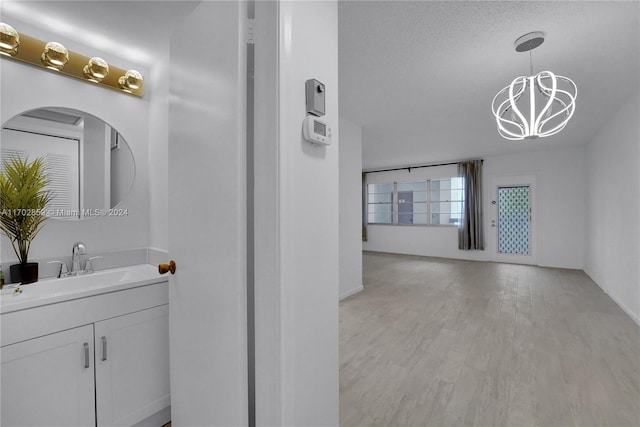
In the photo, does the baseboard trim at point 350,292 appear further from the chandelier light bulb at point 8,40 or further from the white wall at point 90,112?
the chandelier light bulb at point 8,40

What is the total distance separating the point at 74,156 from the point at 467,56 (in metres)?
3.02

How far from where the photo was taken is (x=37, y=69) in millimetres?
1685

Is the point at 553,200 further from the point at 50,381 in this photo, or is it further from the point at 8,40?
the point at 8,40

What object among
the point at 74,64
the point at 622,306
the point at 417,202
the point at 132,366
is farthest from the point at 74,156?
the point at 417,202

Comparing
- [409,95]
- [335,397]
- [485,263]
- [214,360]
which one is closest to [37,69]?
[214,360]

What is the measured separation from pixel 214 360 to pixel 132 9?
6.34 ft

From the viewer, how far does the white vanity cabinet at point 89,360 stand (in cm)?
119

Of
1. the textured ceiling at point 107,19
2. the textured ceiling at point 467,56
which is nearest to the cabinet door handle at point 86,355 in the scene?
the textured ceiling at point 107,19

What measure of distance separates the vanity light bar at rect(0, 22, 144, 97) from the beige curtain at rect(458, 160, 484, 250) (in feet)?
22.0

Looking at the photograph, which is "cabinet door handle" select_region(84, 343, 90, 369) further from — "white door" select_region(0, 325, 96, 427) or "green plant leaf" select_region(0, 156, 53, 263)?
"green plant leaf" select_region(0, 156, 53, 263)

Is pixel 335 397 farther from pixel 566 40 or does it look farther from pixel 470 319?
pixel 566 40

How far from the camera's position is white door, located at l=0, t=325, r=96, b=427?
3.85ft

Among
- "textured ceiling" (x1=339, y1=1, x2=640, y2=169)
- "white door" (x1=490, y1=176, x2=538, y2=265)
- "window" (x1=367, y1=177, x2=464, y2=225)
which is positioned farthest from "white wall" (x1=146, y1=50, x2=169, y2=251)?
"white door" (x1=490, y1=176, x2=538, y2=265)

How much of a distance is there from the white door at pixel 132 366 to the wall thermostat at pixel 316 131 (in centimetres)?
133
